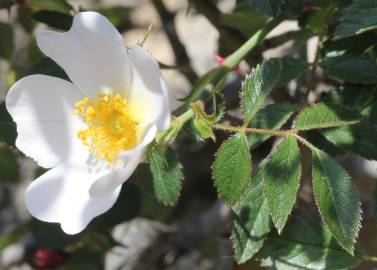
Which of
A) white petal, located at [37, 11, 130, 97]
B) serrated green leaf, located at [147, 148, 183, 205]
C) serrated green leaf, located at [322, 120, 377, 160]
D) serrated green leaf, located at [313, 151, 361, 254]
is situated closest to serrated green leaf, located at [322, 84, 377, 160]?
serrated green leaf, located at [322, 120, 377, 160]

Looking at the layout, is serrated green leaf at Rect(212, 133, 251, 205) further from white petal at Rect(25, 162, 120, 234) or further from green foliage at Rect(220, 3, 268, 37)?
green foliage at Rect(220, 3, 268, 37)

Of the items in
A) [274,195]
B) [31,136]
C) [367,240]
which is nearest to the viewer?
[274,195]

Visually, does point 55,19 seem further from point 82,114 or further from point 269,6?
point 269,6

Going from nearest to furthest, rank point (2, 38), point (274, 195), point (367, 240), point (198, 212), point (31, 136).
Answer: point (274, 195)
point (31, 136)
point (367, 240)
point (2, 38)
point (198, 212)

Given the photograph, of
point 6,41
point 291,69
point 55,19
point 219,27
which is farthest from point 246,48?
point 6,41

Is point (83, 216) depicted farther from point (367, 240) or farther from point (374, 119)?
point (367, 240)

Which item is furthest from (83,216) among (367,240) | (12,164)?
(12,164)

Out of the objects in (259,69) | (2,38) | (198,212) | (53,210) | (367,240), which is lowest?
(198,212)

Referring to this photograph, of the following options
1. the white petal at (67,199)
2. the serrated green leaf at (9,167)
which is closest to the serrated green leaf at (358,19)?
the white petal at (67,199)
